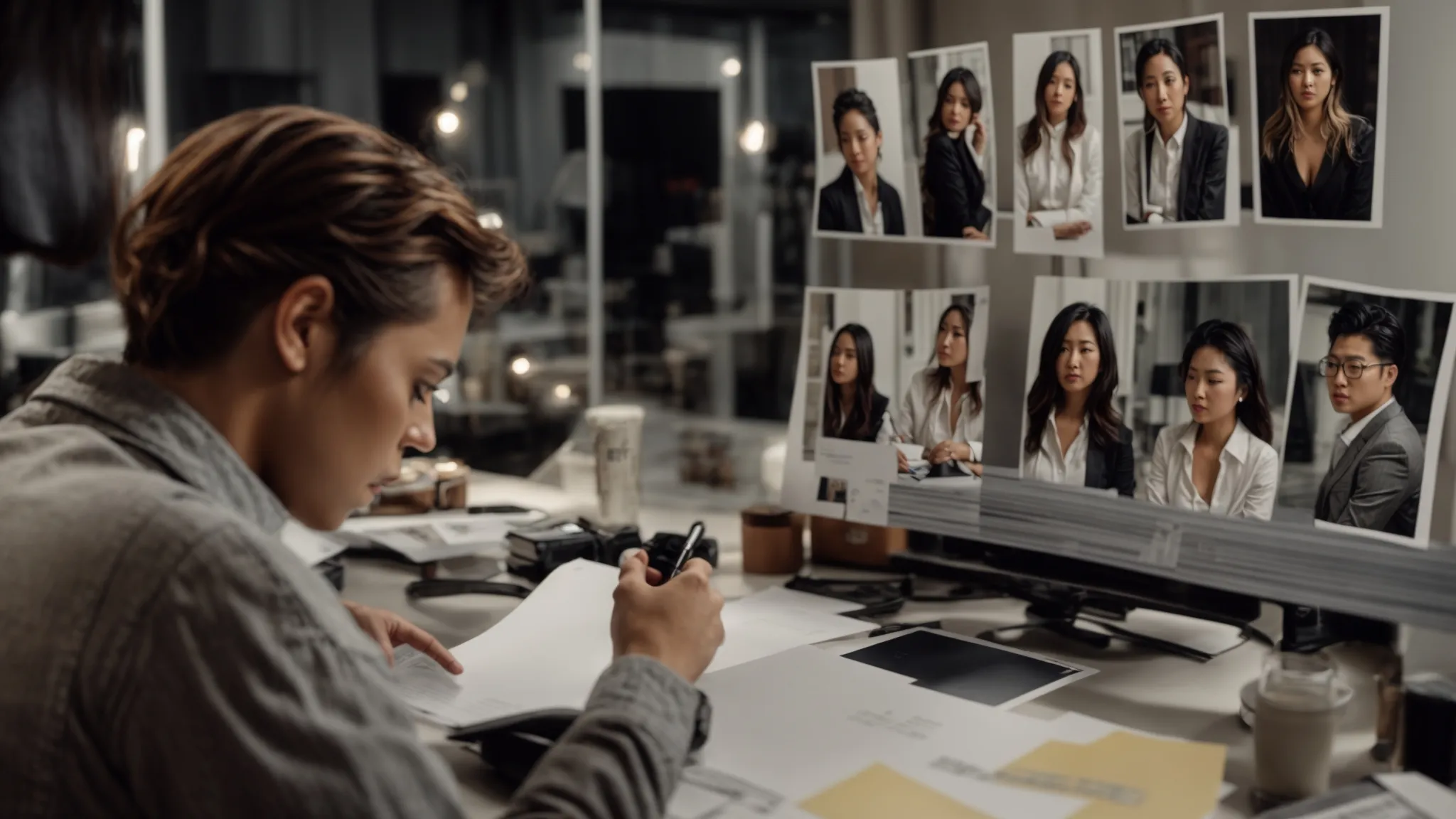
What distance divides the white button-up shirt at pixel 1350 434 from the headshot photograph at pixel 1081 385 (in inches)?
7.6

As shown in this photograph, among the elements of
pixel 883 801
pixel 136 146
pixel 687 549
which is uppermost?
pixel 136 146

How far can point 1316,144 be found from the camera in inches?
47.8

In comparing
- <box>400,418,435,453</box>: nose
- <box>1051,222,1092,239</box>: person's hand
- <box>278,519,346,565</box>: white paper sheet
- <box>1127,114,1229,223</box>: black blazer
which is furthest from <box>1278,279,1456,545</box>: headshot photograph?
<box>278,519,346,565</box>: white paper sheet

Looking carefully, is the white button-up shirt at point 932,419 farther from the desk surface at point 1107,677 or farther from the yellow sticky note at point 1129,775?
the yellow sticky note at point 1129,775

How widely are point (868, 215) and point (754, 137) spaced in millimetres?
1077

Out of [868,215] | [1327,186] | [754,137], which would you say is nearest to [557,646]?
[868,215]

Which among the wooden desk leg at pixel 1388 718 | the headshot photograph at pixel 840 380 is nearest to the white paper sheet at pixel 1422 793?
the wooden desk leg at pixel 1388 718

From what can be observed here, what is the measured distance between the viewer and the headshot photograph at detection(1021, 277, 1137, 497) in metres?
1.34

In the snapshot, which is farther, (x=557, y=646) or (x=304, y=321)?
(x=557, y=646)

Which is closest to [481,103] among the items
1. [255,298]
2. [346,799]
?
[255,298]

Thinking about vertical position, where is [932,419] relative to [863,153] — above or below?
below

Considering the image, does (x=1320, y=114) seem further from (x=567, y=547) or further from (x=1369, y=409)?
(x=567, y=547)

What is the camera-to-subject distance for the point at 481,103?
3.03m

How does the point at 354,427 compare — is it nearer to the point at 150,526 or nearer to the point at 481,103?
the point at 150,526
